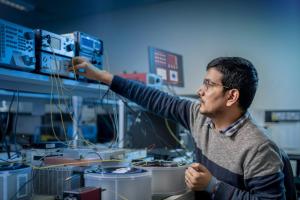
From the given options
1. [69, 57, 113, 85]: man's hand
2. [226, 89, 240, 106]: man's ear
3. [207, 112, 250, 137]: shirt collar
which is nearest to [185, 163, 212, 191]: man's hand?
[207, 112, 250, 137]: shirt collar

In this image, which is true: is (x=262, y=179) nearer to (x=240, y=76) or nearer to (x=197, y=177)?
(x=197, y=177)

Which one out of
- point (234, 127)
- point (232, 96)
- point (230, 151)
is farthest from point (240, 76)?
point (230, 151)

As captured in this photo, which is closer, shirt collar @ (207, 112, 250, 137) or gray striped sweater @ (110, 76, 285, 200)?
gray striped sweater @ (110, 76, 285, 200)

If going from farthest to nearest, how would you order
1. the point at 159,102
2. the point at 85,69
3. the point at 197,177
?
1. the point at 159,102
2. the point at 85,69
3. the point at 197,177

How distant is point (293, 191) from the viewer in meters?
1.44

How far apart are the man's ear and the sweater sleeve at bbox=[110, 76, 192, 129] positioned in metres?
0.26

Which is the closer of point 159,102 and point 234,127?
point 234,127

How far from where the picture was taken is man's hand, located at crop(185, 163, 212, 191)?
126 cm

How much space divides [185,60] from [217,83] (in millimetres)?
3266

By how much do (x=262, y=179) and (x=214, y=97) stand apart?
41cm

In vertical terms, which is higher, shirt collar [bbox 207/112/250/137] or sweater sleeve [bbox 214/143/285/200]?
shirt collar [bbox 207/112/250/137]

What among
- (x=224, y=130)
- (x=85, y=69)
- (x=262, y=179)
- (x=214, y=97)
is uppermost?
(x=85, y=69)

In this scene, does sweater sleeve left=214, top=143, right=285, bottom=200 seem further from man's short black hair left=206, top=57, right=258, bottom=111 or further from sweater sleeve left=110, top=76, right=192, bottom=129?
sweater sleeve left=110, top=76, right=192, bottom=129

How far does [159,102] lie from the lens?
5.68 ft
